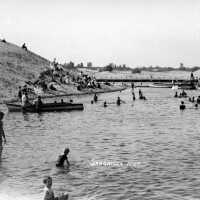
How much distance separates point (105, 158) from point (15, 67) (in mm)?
85540

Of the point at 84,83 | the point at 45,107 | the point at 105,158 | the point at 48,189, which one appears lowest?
the point at 105,158

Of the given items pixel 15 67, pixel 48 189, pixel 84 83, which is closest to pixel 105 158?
pixel 48 189

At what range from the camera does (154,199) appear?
20484mm

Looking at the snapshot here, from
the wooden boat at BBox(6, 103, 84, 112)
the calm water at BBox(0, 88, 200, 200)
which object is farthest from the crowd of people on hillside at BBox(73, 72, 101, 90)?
the calm water at BBox(0, 88, 200, 200)

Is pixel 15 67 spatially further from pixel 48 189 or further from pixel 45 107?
pixel 48 189

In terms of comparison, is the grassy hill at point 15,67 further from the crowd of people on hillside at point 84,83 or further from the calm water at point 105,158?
the calm water at point 105,158

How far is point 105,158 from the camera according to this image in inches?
1155

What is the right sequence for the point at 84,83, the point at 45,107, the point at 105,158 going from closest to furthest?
the point at 105,158
the point at 45,107
the point at 84,83

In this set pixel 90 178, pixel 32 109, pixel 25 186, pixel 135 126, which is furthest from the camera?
pixel 32 109

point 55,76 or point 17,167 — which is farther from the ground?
point 55,76

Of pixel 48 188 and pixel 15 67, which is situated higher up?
pixel 15 67

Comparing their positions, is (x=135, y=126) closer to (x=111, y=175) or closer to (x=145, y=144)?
(x=145, y=144)

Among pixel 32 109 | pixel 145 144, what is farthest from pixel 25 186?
pixel 32 109

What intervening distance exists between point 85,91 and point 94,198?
9697cm
